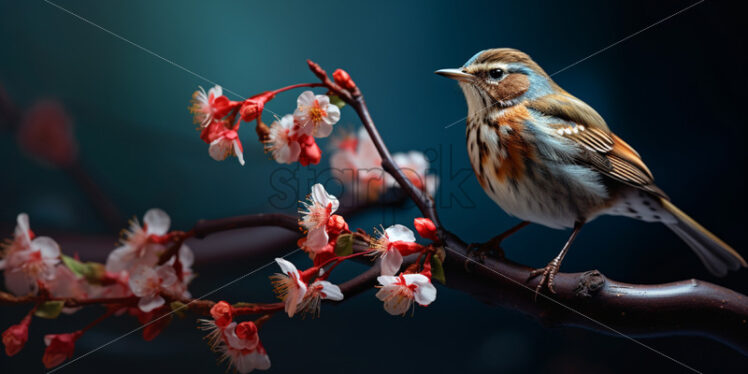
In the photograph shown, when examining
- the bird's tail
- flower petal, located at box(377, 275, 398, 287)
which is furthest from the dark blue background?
flower petal, located at box(377, 275, 398, 287)

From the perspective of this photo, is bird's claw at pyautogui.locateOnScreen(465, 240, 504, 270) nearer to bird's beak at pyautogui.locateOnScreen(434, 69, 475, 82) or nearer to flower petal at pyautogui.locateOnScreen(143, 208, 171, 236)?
bird's beak at pyautogui.locateOnScreen(434, 69, 475, 82)

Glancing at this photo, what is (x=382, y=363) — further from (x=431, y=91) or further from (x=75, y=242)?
(x=75, y=242)

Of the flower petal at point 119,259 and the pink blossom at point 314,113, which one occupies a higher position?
the pink blossom at point 314,113

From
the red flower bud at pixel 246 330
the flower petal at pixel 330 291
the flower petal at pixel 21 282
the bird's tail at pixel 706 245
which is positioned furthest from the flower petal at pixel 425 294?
the flower petal at pixel 21 282

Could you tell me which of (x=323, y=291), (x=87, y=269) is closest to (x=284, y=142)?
(x=323, y=291)

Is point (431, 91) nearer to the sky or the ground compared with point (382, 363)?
nearer to the sky

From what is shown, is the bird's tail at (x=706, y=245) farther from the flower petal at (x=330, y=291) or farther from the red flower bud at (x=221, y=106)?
the red flower bud at (x=221, y=106)

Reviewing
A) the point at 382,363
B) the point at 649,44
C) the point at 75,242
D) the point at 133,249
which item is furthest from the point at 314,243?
the point at 649,44
